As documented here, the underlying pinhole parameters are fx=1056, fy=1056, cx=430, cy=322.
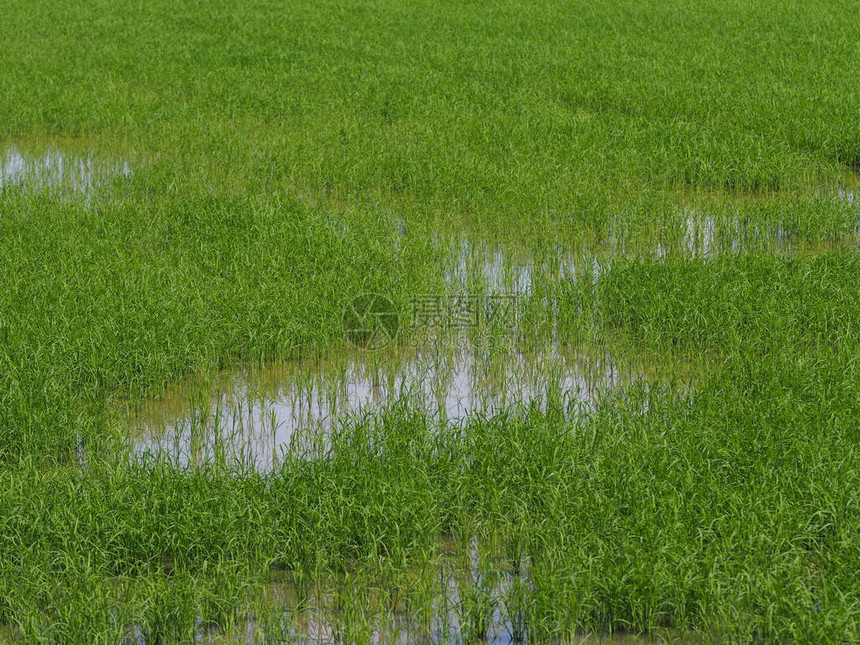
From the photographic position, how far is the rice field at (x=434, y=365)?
4562 mm

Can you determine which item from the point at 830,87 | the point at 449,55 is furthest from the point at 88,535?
the point at 449,55

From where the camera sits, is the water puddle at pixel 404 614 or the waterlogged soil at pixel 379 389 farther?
the waterlogged soil at pixel 379 389

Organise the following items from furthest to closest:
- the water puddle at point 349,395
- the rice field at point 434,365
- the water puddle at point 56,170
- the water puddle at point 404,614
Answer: the water puddle at point 56,170, the water puddle at point 349,395, the rice field at point 434,365, the water puddle at point 404,614

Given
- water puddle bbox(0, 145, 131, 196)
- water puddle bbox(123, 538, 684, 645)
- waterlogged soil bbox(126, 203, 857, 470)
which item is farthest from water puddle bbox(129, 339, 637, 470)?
water puddle bbox(0, 145, 131, 196)

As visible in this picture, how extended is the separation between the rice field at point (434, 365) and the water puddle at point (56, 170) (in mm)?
71

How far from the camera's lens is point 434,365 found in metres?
7.16

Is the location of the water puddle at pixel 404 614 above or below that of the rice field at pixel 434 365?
below

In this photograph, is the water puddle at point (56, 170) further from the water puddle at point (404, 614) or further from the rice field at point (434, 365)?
the water puddle at point (404, 614)

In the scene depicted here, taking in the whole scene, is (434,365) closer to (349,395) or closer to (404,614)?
(349,395)

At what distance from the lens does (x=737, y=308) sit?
24.3ft

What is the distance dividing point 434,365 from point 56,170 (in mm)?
6595

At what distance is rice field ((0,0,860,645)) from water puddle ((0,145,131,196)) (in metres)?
0.07

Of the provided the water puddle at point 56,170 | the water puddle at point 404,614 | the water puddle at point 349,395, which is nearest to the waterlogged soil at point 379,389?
the water puddle at point 349,395

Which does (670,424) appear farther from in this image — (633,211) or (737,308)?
(633,211)
